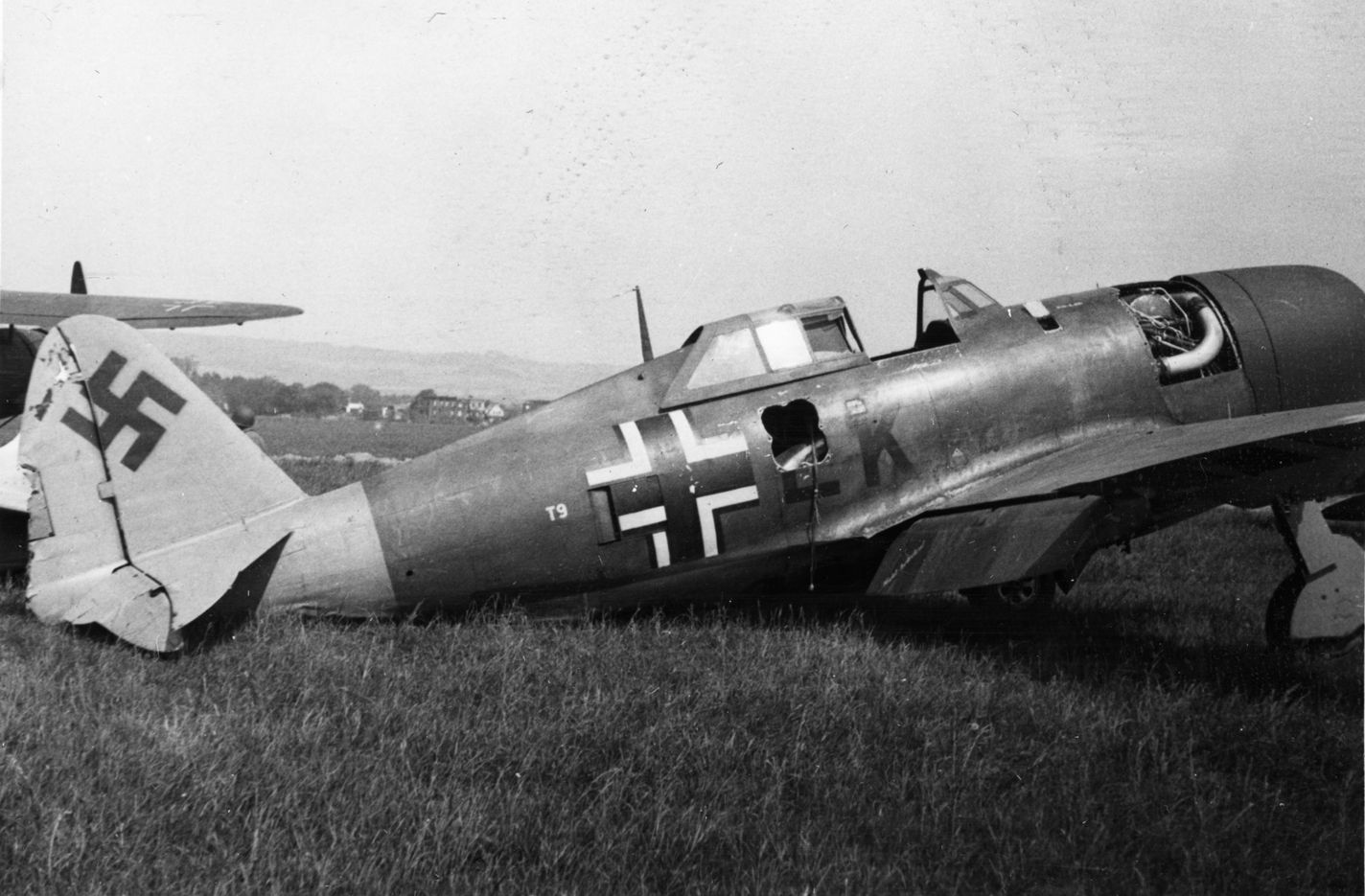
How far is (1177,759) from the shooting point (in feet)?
11.5

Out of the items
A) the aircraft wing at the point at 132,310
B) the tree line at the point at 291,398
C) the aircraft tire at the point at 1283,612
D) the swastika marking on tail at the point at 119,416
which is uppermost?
the tree line at the point at 291,398

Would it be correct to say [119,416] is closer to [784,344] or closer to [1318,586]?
[784,344]

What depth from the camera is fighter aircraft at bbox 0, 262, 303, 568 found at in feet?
21.4

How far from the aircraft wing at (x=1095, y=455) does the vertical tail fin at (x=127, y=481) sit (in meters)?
3.23

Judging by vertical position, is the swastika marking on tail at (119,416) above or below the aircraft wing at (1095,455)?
above

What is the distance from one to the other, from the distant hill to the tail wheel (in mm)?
107293

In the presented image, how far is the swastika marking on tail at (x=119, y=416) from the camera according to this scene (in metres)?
4.77

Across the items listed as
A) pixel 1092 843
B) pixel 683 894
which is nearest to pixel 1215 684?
pixel 1092 843

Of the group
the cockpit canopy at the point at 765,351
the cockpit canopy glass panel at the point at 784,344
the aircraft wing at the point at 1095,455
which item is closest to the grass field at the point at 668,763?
the aircraft wing at the point at 1095,455

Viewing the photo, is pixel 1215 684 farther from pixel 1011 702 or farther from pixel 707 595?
pixel 707 595

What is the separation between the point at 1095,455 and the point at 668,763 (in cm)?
322

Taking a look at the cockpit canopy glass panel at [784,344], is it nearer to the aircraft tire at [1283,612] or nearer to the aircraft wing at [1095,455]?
Result: the aircraft wing at [1095,455]

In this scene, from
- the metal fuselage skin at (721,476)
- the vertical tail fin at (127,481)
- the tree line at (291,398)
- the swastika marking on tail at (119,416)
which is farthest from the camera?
the tree line at (291,398)

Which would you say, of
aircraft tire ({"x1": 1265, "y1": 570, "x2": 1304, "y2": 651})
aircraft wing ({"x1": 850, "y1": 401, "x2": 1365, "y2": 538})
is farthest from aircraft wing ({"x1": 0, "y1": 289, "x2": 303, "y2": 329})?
aircraft tire ({"x1": 1265, "y1": 570, "x2": 1304, "y2": 651})
